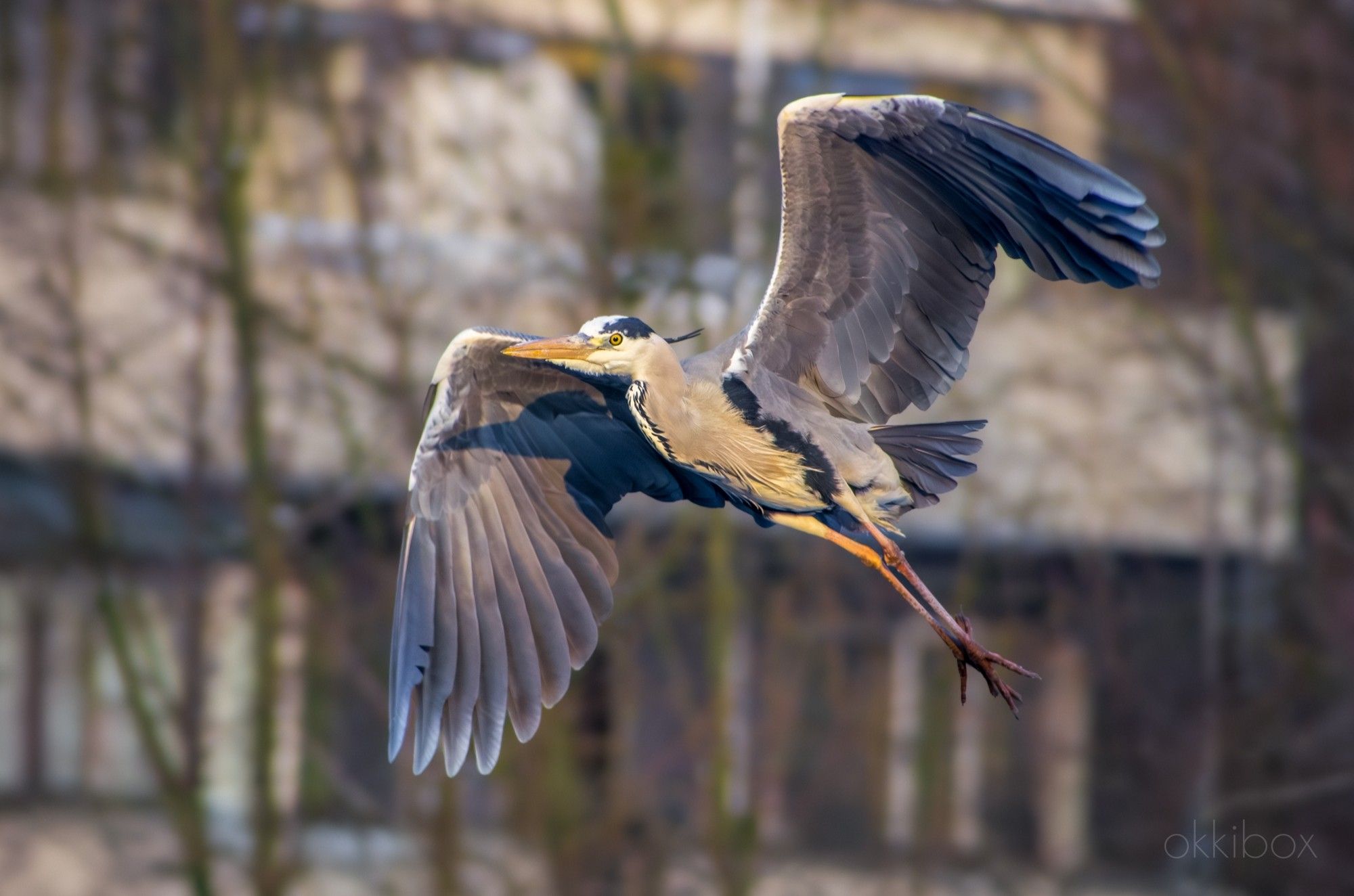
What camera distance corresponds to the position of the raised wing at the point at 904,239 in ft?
14.9

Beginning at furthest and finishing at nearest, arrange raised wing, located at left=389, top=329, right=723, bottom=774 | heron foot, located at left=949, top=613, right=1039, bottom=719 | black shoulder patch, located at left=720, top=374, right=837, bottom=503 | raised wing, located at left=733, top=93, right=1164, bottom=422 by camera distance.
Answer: raised wing, located at left=389, top=329, right=723, bottom=774, black shoulder patch, located at left=720, top=374, right=837, bottom=503, heron foot, located at left=949, top=613, right=1039, bottom=719, raised wing, located at left=733, top=93, right=1164, bottom=422

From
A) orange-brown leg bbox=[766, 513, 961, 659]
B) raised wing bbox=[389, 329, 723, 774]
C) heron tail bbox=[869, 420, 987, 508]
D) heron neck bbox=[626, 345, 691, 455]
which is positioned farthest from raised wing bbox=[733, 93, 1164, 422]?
raised wing bbox=[389, 329, 723, 774]

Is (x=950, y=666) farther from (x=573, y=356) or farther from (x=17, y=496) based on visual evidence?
(x=573, y=356)

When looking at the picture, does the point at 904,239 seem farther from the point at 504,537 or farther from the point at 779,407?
the point at 504,537

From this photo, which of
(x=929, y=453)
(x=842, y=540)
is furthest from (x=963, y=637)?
(x=929, y=453)

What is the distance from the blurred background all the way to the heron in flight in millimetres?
6822

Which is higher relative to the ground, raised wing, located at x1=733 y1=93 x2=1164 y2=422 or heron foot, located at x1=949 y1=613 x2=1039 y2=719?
raised wing, located at x1=733 y1=93 x2=1164 y2=422

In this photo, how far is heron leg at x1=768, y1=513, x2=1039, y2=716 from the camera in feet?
15.5

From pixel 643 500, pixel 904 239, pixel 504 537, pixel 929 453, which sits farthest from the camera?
pixel 643 500

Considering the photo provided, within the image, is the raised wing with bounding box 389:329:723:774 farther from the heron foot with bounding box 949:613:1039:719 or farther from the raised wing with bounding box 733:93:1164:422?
the heron foot with bounding box 949:613:1039:719

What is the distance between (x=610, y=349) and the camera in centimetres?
489

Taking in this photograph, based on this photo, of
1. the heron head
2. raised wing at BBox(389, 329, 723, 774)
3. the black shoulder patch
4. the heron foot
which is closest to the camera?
the heron foot

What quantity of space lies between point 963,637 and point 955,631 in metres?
0.06

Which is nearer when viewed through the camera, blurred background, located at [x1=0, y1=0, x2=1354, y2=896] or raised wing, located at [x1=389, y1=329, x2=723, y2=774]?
raised wing, located at [x1=389, y1=329, x2=723, y2=774]
